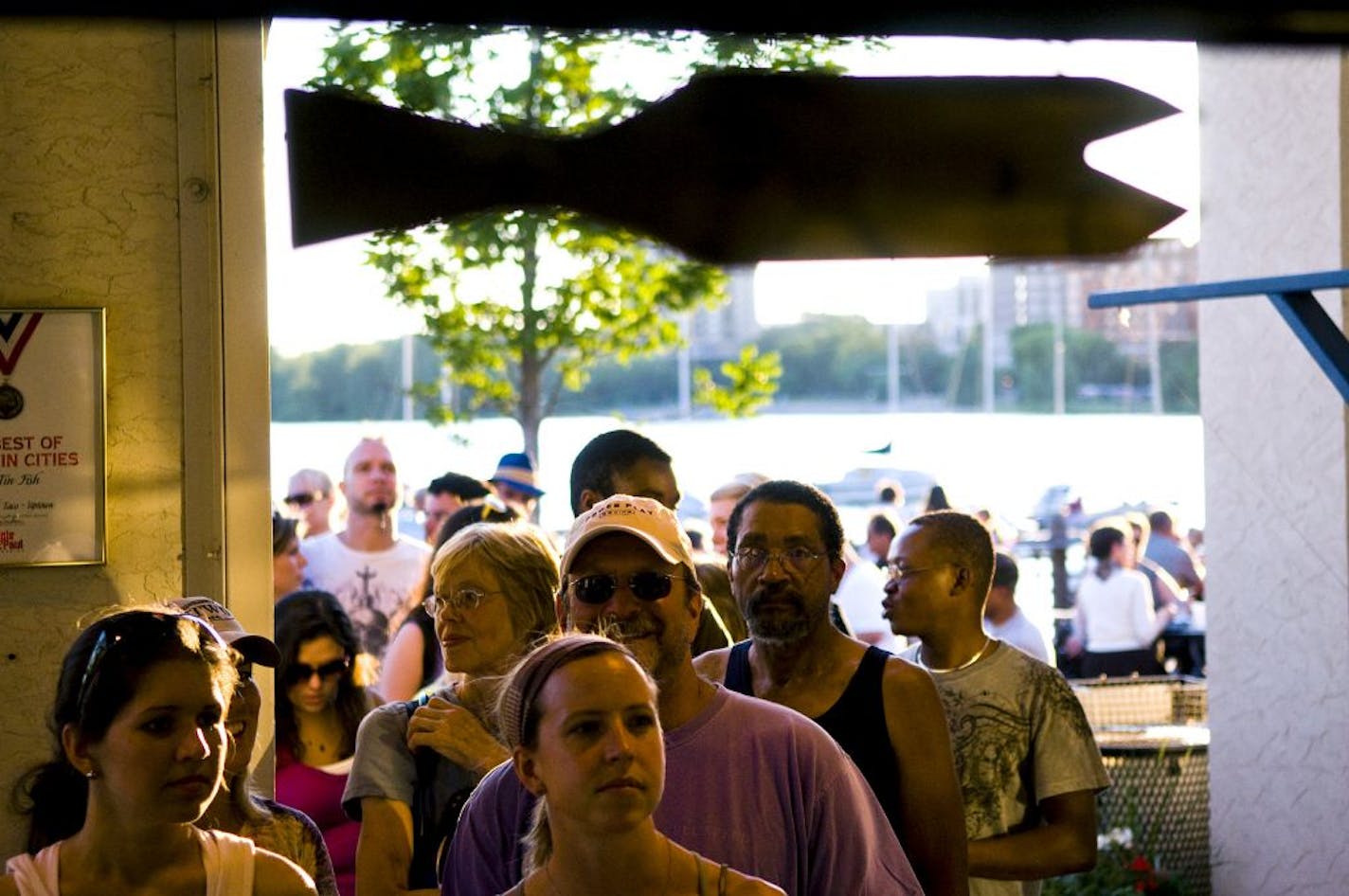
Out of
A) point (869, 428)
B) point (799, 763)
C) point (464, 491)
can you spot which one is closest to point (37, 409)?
point (799, 763)

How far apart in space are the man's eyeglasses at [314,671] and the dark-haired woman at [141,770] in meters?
1.81

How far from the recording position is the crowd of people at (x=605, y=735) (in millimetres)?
2490

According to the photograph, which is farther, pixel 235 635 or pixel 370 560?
pixel 370 560

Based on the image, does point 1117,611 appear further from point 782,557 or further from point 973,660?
point 782,557

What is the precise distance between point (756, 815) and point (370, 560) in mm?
4610

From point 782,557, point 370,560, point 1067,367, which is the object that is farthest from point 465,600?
point 1067,367

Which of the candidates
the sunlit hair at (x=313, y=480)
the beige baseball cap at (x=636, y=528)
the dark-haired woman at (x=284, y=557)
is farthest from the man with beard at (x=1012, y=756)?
the sunlit hair at (x=313, y=480)

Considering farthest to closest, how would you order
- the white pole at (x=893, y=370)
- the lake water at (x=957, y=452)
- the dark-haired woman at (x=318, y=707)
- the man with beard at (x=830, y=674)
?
the white pole at (x=893, y=370) < the lake water at (x=957, y=452) < the dark-haired woman at (x=318, y=707) < the man with beard at (x=830, y=674)

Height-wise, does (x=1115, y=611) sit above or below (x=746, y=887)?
below

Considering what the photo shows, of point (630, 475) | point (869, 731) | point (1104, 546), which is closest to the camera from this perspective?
point (869, 731)

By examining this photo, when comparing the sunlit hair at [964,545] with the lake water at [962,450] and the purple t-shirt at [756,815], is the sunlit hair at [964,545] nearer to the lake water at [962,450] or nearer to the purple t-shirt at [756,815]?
the purple t-shirt at [756,815]

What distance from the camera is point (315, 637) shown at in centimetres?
462

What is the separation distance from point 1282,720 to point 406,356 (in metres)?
13.4

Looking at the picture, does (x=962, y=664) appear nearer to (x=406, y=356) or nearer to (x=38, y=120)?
Answer: (x=38, y=120)
